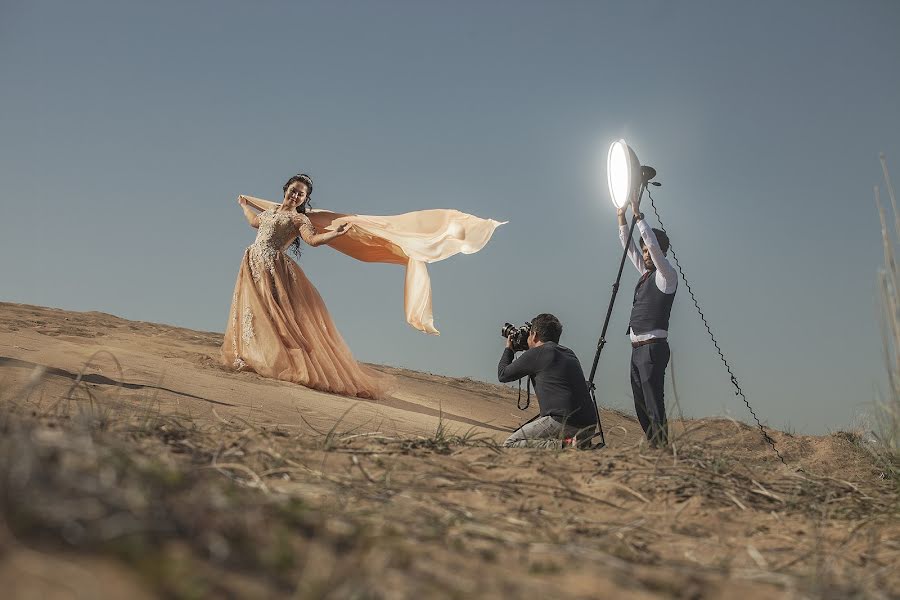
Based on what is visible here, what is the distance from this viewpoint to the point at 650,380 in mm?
5785

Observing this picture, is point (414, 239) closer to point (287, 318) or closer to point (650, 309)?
point (287, 318)

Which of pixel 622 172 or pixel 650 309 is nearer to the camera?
pixel 650 309

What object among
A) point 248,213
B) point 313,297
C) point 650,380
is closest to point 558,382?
point 650,380

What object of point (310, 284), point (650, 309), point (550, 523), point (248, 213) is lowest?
point (550, 523)

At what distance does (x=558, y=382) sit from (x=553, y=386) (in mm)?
46

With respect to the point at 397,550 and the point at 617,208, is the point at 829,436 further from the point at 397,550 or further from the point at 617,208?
the point at 397,550

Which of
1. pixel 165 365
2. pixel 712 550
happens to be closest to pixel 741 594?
pixel 712 550

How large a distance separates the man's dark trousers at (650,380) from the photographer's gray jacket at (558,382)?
18.0 inches

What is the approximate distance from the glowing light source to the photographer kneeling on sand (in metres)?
1.40

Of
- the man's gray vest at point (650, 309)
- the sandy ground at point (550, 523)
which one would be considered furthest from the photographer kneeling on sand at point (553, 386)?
the sandy ground at point (550, 523)

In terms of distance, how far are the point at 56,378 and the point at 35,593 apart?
583 cm

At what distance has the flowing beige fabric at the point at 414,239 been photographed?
30.0 feet

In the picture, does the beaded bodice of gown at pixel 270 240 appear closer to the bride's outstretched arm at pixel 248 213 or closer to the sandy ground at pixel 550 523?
the bride's outstretched arm at pixel 248 213

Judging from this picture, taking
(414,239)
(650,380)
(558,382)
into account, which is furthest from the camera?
(414,239)
